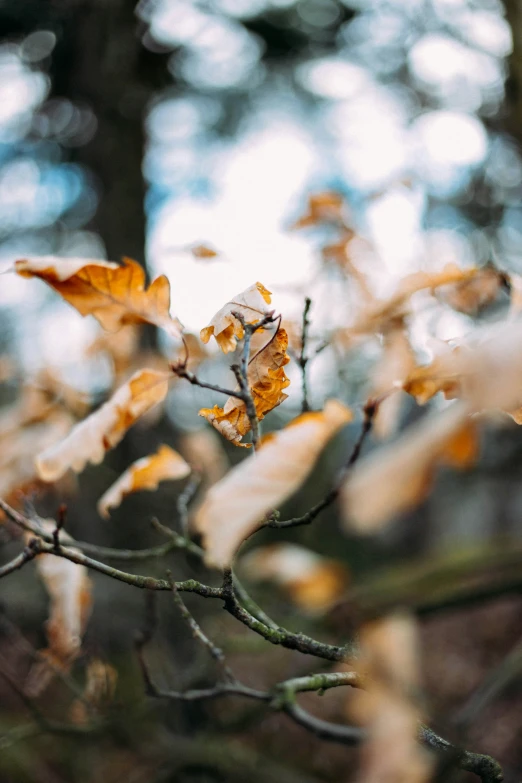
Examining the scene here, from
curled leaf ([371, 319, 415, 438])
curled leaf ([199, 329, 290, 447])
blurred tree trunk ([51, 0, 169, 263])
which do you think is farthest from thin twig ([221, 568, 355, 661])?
blurred tree trunk ([51, 0, 169, 263])

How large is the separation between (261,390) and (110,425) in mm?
173

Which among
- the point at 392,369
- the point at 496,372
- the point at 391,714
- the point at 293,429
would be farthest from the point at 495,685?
the point at 496,372

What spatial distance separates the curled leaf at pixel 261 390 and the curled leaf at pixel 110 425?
0.30ft

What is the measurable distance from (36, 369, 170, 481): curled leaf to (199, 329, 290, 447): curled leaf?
91 mm

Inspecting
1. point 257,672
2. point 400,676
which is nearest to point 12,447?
point 400,676

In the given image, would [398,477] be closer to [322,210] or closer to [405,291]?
[405,291]

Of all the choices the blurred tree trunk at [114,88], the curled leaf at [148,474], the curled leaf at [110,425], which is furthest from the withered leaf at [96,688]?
the blurred tree trunk at [114,88]

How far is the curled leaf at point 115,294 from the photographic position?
0.61 metres

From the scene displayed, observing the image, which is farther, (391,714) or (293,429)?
(391,714)

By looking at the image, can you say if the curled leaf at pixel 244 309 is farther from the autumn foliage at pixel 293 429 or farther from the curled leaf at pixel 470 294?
the curled leaf at pixel 470 294

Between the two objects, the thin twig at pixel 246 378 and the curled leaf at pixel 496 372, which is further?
the thin twig at pixel 246 378

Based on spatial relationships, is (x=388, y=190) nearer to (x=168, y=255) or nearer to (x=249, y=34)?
(x=168, y=255)

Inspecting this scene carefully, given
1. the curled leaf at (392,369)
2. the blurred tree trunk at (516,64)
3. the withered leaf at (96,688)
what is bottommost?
the withered leaf at (96,688)

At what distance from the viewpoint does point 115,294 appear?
2.07 ft
